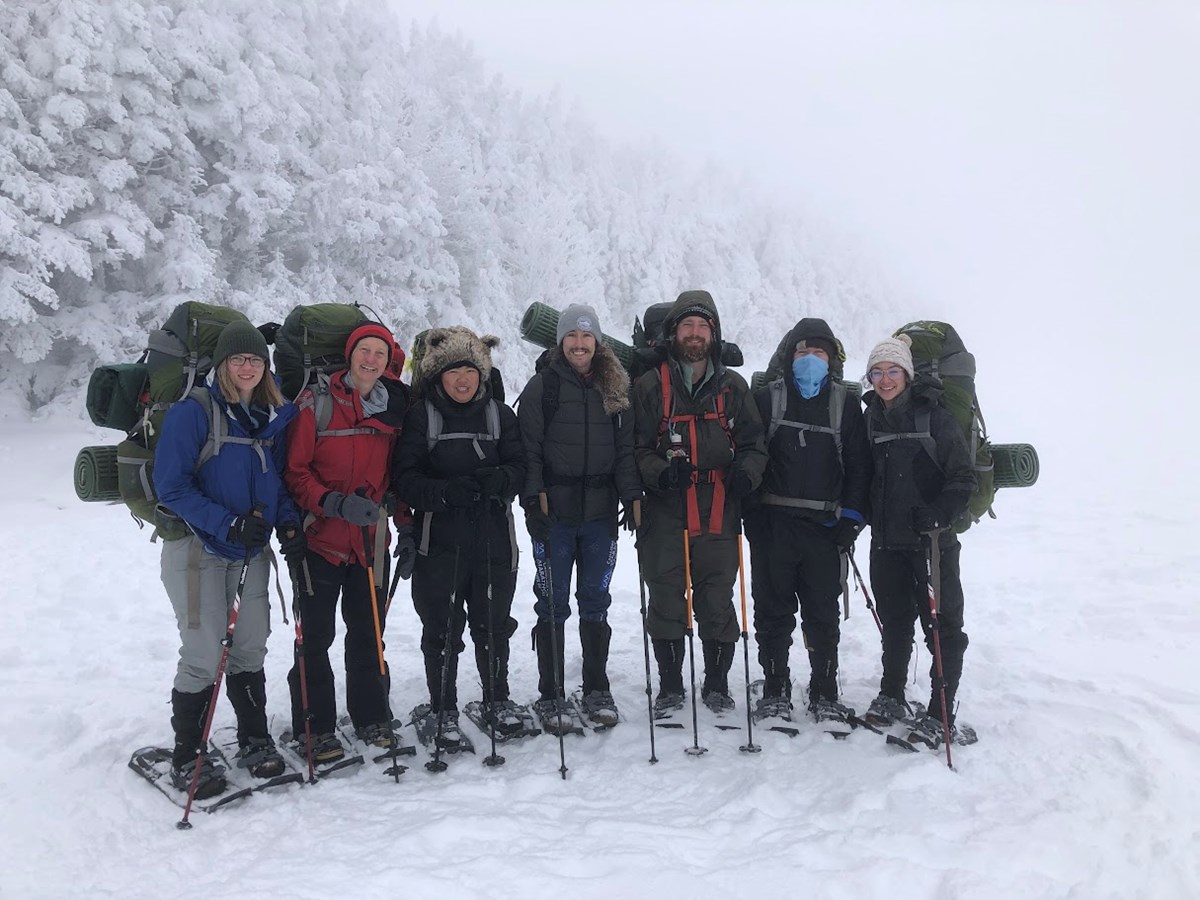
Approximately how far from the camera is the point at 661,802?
4.04 metres

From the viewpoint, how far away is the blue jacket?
3936 mm

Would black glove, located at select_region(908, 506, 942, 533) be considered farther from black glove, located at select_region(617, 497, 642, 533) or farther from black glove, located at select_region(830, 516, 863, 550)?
black glove, located at select_region(617, 497, 642, 533)

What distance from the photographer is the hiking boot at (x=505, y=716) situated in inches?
188

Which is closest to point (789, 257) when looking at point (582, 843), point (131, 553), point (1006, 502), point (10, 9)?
point (1006, 502)

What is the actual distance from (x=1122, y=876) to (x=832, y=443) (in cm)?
274

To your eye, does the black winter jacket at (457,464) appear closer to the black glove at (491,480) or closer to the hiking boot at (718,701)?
the black glove at (491,480)

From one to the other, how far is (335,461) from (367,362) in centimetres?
63

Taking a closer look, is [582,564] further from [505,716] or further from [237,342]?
[237,342]

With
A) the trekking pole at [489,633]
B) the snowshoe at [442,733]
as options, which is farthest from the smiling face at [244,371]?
the snowshoe at [442,733]

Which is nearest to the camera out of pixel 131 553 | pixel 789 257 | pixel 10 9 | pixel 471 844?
pixel 471 844

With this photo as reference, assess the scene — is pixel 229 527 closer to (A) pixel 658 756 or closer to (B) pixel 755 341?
(A) pixel 658 756

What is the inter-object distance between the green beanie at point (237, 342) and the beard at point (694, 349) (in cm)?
267

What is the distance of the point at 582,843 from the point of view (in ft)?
11.7

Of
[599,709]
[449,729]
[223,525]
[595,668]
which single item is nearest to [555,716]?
[599,709]
